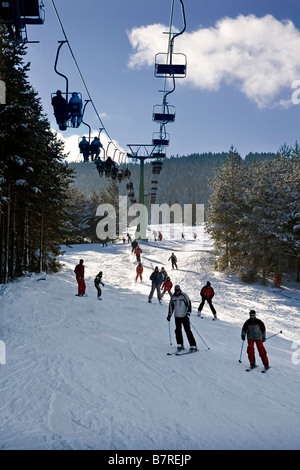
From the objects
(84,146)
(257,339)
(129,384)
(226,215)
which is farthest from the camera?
(226,215)

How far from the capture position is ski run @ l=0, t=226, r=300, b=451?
4.72m

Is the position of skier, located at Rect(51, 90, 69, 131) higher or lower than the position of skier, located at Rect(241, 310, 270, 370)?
higher

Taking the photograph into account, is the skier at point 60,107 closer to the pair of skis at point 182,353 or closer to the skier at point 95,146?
the skier at point 95,146

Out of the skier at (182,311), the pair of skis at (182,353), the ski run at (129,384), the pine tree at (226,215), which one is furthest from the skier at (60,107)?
the pine tree at (226,215)

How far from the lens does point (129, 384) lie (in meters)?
6.41

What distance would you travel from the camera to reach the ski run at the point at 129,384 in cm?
472

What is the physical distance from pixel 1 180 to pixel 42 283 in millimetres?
6057

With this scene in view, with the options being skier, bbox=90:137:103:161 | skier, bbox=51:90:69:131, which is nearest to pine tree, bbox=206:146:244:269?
skier, bbox=90:137:103:161

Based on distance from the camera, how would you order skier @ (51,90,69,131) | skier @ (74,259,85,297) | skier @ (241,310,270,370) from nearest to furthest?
skier @ (241,310,270,370), skier @ (51,90,69,131), skier @ (74,259,85,297)

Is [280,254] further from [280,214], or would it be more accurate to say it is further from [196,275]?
[196,275]

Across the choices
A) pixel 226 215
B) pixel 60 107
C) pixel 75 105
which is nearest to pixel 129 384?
Result: pixel 60 107

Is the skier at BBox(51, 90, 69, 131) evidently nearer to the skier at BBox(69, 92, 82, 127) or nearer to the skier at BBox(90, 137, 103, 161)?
the skier at BBox(69, 92, 82, 127)

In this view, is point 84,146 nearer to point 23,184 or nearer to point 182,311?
point 23,184
